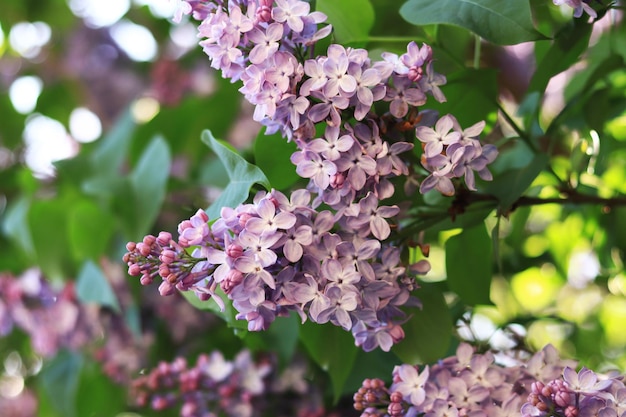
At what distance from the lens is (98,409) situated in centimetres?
87

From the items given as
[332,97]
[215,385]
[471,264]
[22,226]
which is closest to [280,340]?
[215,385]

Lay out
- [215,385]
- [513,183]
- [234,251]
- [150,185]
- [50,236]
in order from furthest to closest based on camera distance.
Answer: [50,236] < [150,185] < [215,385] < [513,183] < [234,251]

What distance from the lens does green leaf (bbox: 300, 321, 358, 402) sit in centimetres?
47

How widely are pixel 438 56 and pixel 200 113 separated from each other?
498 millimetres

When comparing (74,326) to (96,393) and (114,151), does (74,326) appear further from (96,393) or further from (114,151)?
(114,151)

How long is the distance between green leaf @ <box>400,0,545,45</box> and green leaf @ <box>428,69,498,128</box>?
0.06 m

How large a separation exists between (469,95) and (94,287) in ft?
1.41

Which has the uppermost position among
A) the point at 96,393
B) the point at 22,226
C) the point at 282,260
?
the point at 282,260

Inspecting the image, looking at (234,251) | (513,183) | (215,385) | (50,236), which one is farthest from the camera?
(50,236)

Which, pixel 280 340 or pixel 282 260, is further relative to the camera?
pixel 280 340

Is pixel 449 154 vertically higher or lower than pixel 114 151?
higher

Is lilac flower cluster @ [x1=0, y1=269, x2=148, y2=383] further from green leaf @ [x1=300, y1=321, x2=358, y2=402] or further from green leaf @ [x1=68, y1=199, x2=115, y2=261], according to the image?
green leaf @ [x1=300, y1=321, x2=358, y2=402]

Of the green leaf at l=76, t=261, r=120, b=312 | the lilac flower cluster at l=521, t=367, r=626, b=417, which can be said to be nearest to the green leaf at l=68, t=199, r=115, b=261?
the green leaf at l=76, t=261, r=120, b=312

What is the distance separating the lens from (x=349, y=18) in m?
0.48
